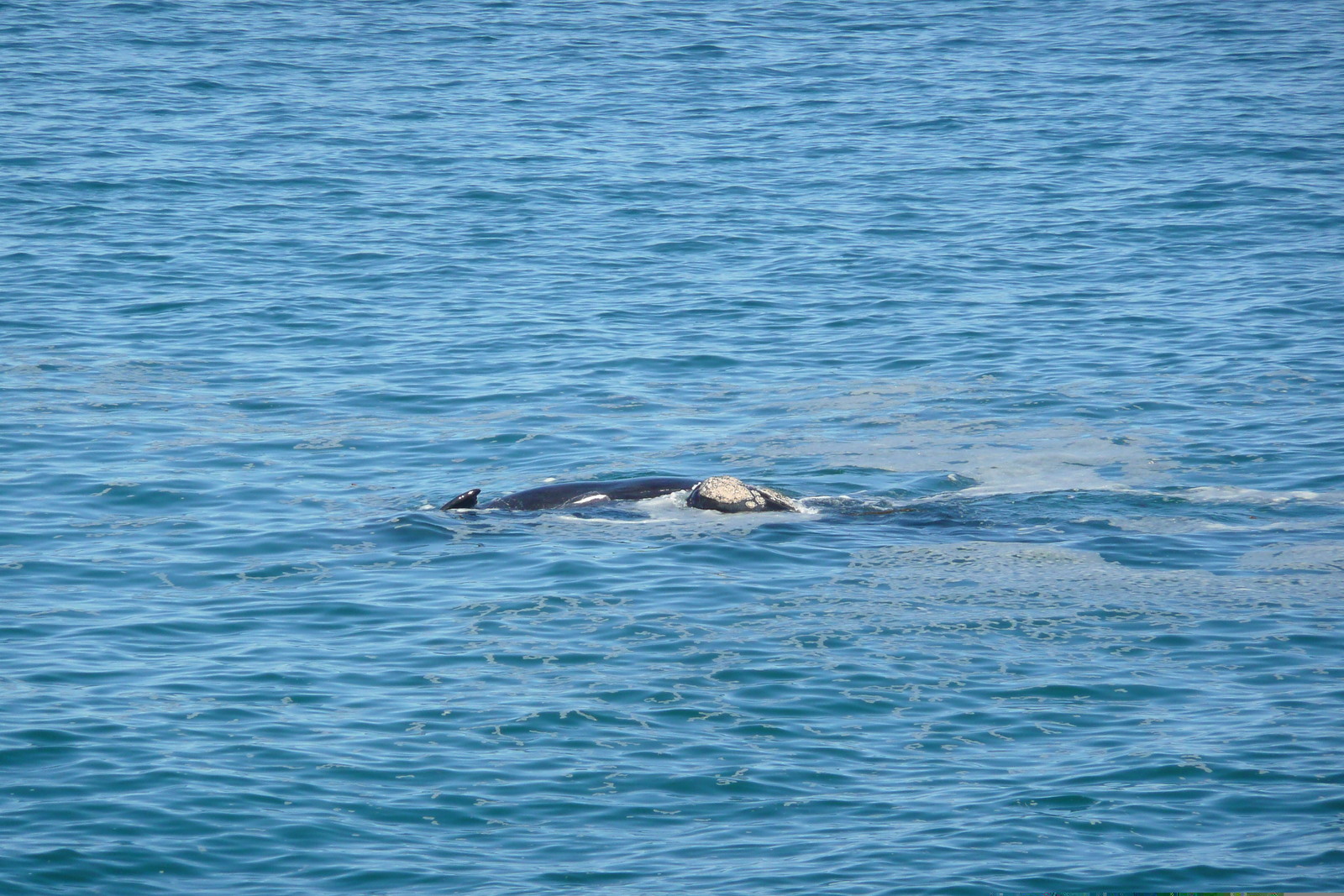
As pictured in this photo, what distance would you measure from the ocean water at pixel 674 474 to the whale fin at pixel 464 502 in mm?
263

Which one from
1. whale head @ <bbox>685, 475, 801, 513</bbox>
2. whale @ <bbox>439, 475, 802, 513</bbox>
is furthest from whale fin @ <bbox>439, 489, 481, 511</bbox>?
whale head @ <bbox>685, 475, 801, 513</bbox>

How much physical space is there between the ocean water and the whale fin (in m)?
0.26

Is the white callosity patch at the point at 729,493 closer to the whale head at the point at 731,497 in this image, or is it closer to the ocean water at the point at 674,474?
the whale head at the point at 731,497

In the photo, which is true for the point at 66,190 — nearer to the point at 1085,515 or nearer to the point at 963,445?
the point at 963,445

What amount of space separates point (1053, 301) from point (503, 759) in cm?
1482

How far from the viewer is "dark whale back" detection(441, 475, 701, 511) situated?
46.6 feet

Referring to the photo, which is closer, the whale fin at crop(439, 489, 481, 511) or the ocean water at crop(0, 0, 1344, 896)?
the ocean water at crop(0, 0, 1344, 896)

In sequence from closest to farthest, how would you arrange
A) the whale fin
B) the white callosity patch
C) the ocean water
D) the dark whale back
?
the ocean water < the whale fin < the white callosity patch < the dark whale back

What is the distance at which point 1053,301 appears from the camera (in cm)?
2208

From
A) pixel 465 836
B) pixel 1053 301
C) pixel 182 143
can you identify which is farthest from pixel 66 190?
pixel 465 836

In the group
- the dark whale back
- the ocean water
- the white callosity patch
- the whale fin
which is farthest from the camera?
the dark whale back

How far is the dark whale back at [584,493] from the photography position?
14195 mm

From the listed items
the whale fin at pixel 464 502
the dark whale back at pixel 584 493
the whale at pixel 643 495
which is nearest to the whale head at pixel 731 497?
the whale at pixel 643 495

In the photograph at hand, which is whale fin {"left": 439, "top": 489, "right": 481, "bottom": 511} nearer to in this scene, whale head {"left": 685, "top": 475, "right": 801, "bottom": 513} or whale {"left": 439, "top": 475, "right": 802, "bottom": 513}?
whale {"left": 439, "top": 475, "right": 802, "bottom": 513}
